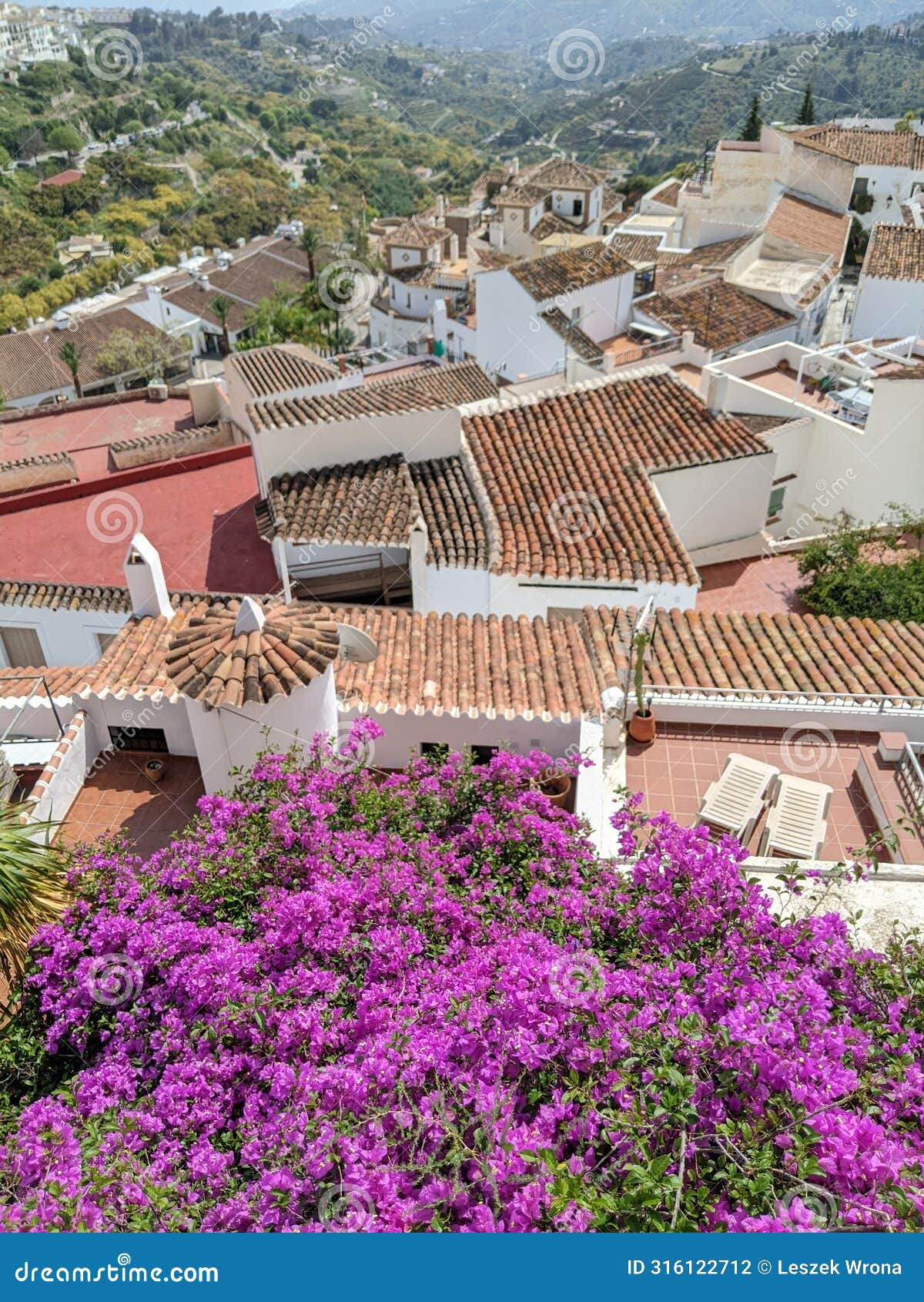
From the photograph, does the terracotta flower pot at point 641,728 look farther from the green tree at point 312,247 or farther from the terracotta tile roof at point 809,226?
the green tree at point 312,247

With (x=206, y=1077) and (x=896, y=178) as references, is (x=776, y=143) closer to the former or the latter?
(x=896, y=178)

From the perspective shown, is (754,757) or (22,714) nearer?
(22,714)

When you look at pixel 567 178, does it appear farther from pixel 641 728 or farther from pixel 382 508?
pixel 641 728

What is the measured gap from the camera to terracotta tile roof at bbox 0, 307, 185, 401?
58.2 m

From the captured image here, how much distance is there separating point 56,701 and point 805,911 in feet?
24.8

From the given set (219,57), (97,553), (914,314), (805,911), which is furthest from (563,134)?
(805,911)

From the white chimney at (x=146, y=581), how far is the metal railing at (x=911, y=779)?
8.46 metres

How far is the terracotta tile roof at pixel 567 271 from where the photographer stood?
101 feet

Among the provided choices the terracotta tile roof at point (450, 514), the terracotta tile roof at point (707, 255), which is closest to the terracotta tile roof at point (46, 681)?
the terracotta tile roof at point (450, 514)

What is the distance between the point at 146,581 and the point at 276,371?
37.2 feet

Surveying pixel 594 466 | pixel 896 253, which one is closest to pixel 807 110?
pixel 896 253

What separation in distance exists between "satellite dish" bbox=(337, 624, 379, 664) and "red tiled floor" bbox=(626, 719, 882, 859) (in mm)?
3031

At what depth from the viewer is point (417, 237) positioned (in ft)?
207

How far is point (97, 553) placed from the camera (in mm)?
15336
